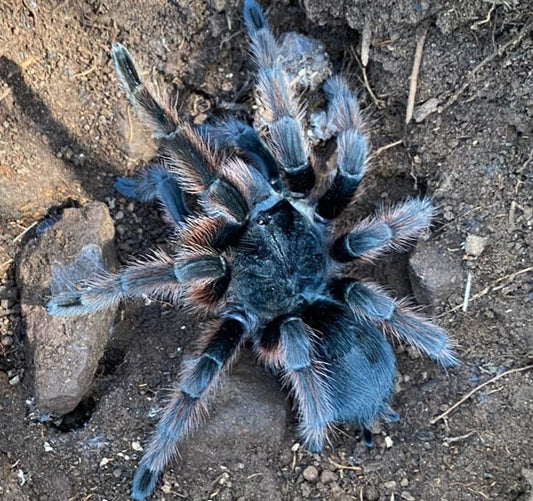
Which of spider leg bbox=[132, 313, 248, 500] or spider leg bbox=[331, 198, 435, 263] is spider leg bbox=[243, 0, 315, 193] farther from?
spider leg bbox=[132, 313, 248, 500]

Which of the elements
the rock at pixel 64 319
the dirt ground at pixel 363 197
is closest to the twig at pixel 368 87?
the dirt ground at pixel 363 197

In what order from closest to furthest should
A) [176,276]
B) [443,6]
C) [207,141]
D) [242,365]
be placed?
[176,276]
[443,6]
[207,141]
[242,365]

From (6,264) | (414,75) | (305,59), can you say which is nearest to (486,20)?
(414,75)

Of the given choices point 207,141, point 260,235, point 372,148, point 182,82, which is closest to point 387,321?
point 260,235

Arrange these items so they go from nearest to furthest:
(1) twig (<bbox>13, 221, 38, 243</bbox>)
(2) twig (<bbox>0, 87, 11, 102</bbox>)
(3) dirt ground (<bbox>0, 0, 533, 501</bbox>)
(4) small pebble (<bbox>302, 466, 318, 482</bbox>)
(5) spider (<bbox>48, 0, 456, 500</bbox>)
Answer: (5) spider (<bbox>48, 0, 456, 500</bbox>) → (3) dirt ground (<bbox>0, 0, 533, 501</bbox>) → (4) small pebble (<bbox>302, 466, 318, 482</bbox>) → (2) twig (<bbox>0, 87, 11, 102</bbox>) → (1) twig (<bbox>13, 221, 38, 243</bbox>)

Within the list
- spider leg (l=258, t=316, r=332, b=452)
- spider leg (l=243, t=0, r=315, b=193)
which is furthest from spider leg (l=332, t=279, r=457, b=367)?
spider leg (l=243, t=0, r=315, b=193)

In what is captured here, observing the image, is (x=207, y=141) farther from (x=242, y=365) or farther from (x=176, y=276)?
(x=242, y=365)

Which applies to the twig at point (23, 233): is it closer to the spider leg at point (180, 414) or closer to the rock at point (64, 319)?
the rock at point (64, 319)

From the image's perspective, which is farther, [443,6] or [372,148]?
[372,148]
